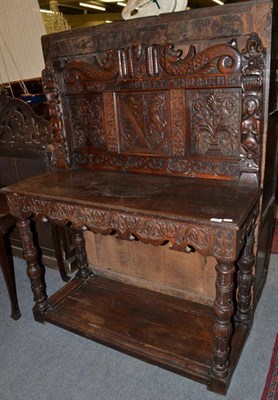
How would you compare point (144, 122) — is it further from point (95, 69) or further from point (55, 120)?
point (55, 120)

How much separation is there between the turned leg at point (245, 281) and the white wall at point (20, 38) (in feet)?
8.15

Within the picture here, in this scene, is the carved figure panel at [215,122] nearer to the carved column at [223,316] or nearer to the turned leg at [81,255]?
the carved column at [223,316]

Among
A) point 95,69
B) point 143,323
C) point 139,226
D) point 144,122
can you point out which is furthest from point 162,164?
point 143,323

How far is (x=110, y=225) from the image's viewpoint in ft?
4.40

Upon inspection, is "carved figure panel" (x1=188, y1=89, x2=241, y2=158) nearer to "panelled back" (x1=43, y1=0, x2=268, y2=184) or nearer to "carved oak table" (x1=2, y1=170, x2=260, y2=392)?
"panelled back" (x1=43, y1=0, x2=268, y2=184)

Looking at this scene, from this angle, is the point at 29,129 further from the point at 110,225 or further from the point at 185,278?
the point at 185,278

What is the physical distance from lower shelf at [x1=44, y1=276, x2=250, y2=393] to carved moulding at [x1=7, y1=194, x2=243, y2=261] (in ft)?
1.98

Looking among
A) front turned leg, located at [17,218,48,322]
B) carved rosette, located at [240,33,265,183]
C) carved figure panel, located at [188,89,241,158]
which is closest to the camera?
carved rosette, located at [240,33,265,183]

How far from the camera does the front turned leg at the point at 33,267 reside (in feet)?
5.49

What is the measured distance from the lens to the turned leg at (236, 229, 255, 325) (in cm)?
153

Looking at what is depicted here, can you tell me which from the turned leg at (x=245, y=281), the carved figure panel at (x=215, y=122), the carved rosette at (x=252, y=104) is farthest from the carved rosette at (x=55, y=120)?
the turned leg at (x=245, y=281)

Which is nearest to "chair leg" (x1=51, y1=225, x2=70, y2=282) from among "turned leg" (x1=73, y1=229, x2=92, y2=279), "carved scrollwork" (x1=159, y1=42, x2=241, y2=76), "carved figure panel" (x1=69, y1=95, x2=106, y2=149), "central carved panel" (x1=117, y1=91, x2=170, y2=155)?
"turned leg" (x1=73, y1=229, x2=92, y2=279)

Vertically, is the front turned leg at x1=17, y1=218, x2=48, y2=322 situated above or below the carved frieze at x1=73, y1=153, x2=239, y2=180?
below

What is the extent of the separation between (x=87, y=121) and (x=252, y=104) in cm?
90
